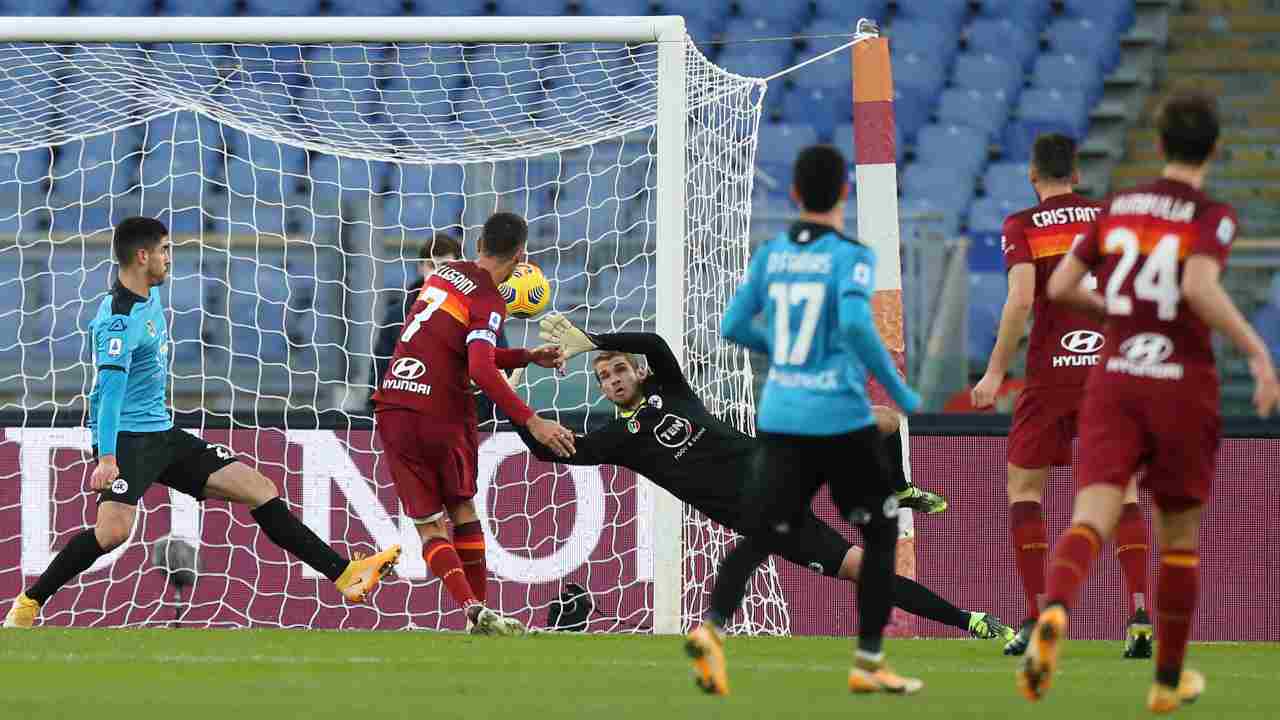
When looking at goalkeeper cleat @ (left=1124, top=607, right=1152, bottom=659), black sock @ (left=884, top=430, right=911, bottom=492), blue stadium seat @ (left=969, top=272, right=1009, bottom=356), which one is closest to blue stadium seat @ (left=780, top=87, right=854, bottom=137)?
blue stadium seat @ (left=969, top=272, right=1009, bottom=356)

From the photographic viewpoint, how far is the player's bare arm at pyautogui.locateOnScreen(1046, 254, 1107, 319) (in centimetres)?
494

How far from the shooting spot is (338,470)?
906cm

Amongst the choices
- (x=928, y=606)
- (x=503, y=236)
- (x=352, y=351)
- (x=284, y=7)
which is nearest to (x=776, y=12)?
(x=284, y=7)

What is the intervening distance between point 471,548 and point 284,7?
8.97 meters

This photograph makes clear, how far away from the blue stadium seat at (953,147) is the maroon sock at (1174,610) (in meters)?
9.20

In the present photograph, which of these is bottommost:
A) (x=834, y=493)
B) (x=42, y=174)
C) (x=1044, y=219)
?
(x=834, y=493)

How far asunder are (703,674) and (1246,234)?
751 cm

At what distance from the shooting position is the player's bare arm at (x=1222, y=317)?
4.62 m

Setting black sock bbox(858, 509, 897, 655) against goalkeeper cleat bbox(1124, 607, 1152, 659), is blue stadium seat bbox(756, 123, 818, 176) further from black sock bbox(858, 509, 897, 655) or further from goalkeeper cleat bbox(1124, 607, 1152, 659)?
black sock bbox(858, 509, 897, 655)

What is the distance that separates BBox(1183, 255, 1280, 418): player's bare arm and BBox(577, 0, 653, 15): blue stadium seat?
10.8 metres

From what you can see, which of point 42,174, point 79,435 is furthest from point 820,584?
point 42,174

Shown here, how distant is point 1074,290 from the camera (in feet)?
16.2

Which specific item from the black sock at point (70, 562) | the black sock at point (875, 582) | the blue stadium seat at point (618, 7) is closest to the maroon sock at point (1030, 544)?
the black sock at point (875, 582)

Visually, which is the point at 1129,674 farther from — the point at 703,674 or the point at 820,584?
the point at 820,584
